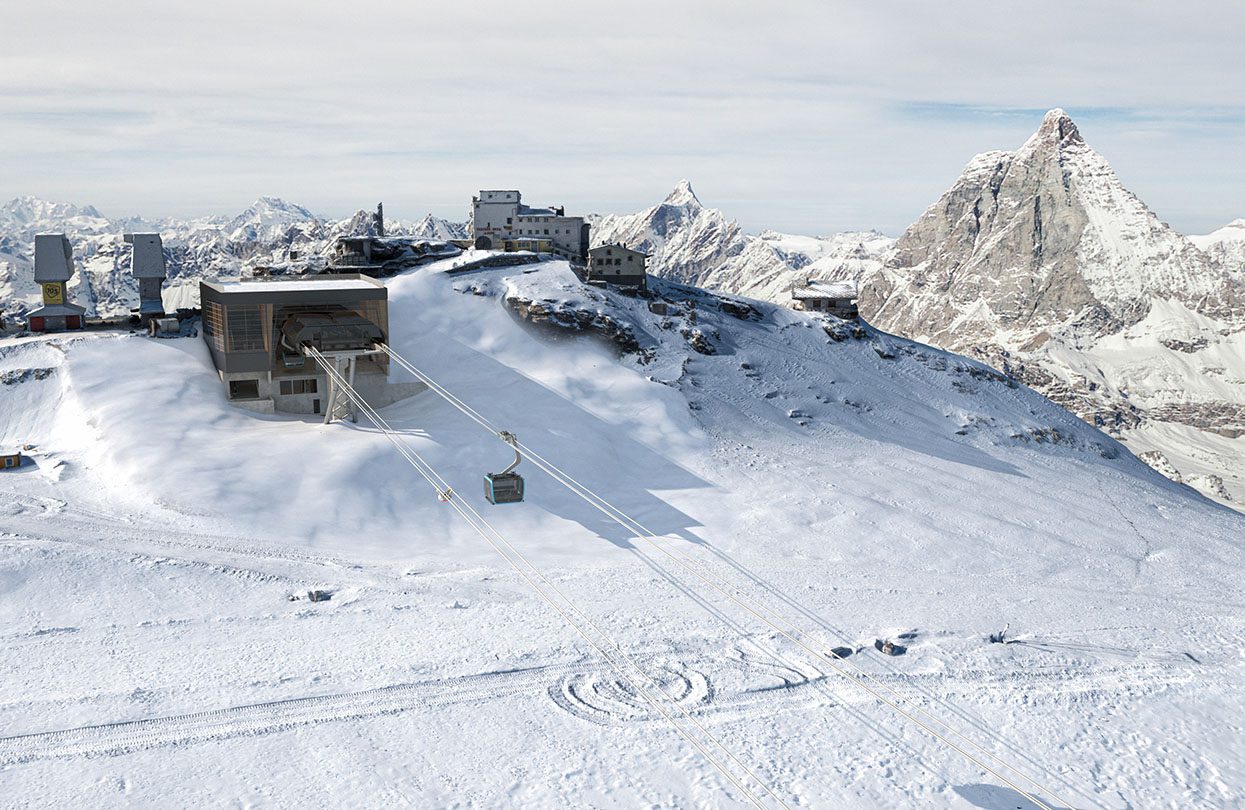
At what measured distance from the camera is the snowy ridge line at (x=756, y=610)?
2438 centimetres

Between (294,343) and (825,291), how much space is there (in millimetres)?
61900

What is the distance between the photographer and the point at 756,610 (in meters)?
33.7

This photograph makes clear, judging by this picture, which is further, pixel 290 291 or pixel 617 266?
pixel 617 266

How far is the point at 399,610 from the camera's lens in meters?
32.0

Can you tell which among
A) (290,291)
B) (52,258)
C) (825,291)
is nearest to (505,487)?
(290,291)

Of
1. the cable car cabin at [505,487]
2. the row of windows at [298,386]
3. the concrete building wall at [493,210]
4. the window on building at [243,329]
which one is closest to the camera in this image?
the cable car cabin at [505,487]

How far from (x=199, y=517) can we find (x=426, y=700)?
60.6 feet

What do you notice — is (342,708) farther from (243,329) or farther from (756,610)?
(243,329)

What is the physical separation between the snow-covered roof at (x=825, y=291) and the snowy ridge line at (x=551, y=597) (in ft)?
184

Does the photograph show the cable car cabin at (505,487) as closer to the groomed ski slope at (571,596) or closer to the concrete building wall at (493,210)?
the groomed ski slope at (571,596)

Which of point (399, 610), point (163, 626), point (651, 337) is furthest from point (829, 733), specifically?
point (651, 337)

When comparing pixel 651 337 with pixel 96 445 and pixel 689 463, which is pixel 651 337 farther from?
pixel 96 445

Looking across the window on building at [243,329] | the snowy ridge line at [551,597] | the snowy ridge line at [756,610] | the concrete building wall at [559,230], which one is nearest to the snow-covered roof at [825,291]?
the concrete building wall at [559,230]

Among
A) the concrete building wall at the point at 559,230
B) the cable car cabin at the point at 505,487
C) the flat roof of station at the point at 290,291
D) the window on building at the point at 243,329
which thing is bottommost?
the cable car cabin at the point at 505,487
